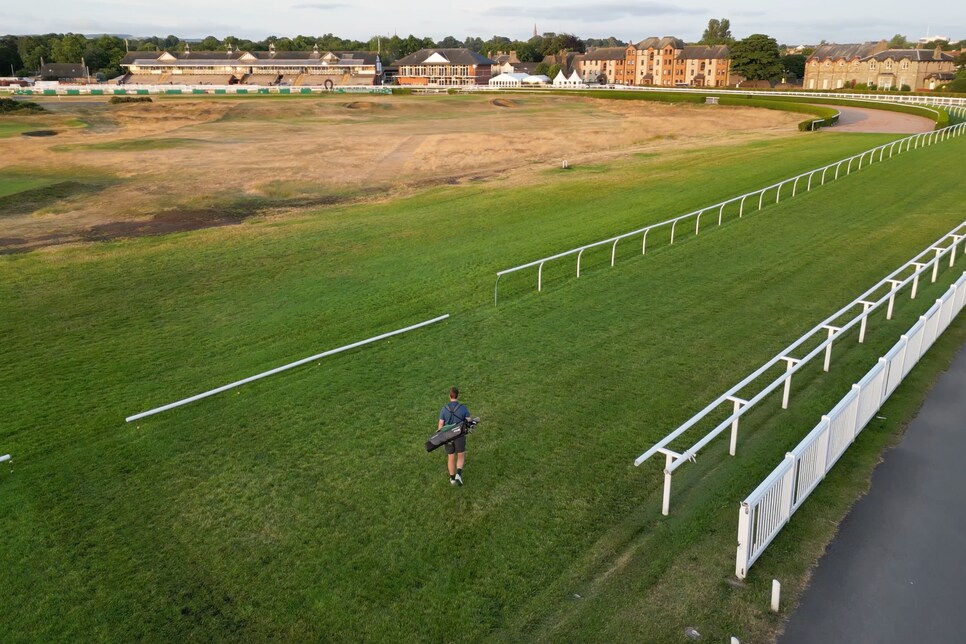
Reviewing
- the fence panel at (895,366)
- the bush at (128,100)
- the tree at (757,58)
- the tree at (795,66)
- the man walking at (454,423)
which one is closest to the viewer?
the man walking at (454,423)

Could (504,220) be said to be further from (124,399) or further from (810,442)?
(810,442)

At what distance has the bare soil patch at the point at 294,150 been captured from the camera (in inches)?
1164

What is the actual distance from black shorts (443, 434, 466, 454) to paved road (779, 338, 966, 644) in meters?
4.09

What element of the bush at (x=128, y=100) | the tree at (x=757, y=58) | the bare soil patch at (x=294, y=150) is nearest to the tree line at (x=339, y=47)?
the tree at (x=757, y=58)

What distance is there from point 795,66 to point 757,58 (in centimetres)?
2820

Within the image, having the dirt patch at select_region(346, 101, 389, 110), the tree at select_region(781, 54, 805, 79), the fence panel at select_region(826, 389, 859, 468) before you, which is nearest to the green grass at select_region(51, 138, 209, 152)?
the dirt patch at select_region(346, 101, 389, 110)

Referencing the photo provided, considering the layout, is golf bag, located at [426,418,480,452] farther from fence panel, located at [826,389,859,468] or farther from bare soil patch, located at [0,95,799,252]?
bare soil patch, located at [0,95,799,252]

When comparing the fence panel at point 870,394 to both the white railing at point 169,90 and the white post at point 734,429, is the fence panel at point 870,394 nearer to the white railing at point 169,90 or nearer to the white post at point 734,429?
the white post at point 734,429

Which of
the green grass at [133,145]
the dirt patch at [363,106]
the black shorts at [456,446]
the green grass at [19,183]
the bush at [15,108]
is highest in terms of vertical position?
the dirt patch at [363,106]

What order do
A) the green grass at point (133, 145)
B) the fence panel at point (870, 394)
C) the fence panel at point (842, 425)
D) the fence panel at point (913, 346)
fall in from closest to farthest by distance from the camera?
1. the fence panel at point (842, 425)
2. the fence panel at point (870, 394)
3. the fence panel at point (913, 346)
4. the green grass at point (133, 145)

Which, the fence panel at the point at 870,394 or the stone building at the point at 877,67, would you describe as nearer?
the fence panel at the point at 870,394

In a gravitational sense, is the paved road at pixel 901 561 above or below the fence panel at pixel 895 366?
below

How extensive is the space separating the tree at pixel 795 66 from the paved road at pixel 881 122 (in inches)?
2750

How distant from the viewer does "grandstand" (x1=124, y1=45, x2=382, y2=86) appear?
11975cm
